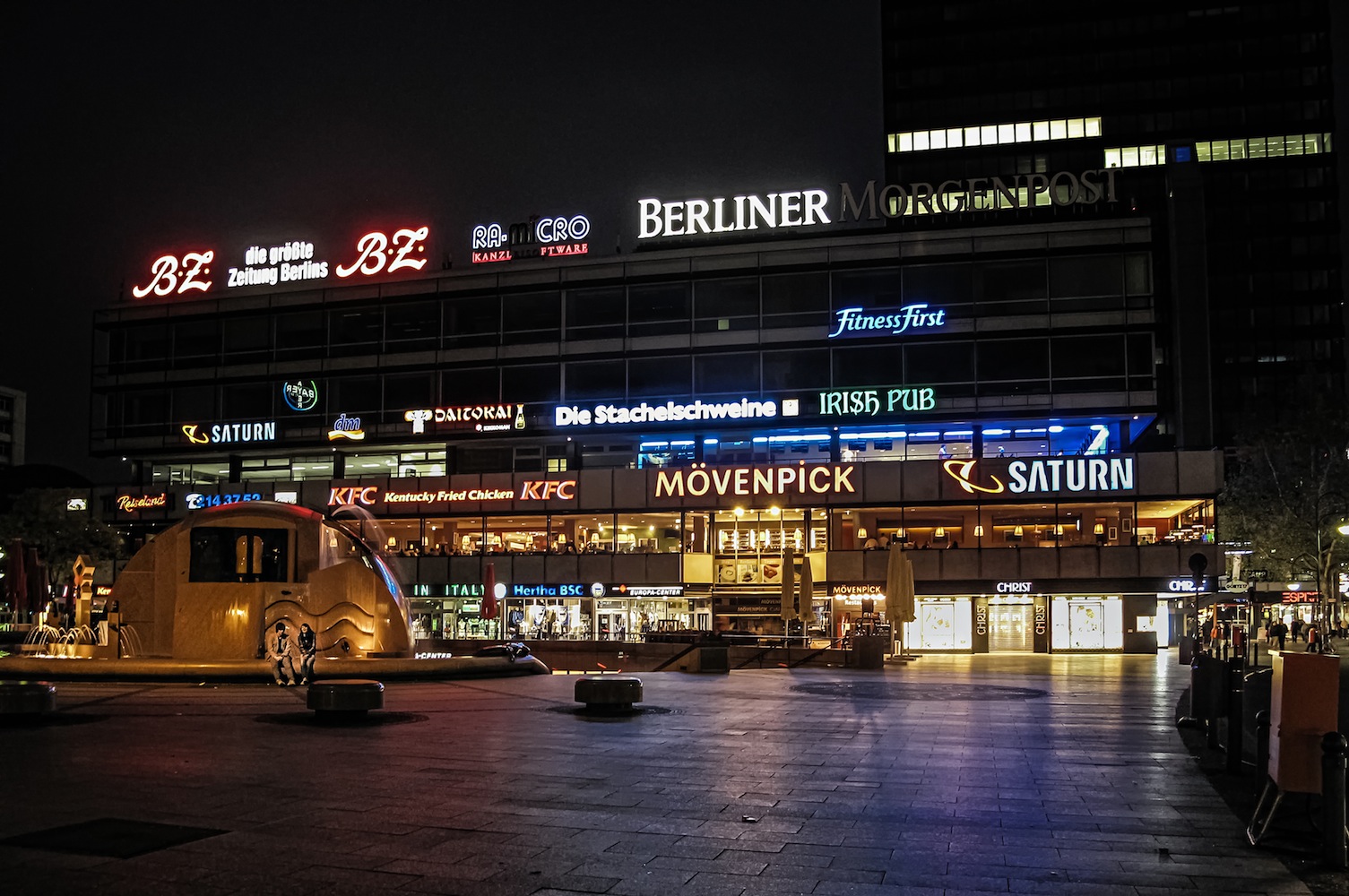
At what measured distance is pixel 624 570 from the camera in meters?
59.4

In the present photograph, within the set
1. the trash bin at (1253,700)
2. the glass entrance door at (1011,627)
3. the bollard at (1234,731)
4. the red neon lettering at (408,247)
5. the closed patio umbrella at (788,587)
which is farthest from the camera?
the red neon lettering at (408,247)

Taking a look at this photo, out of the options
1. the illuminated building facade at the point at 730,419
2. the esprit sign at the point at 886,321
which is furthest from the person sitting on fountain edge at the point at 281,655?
the esprit sign at the point at 886,321

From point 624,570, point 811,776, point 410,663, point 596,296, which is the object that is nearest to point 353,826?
point 811,776

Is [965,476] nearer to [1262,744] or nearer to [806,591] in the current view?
[806,591]

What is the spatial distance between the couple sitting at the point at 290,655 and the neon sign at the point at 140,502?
4599cm

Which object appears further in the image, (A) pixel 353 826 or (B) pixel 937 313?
(B) pixel 937 313

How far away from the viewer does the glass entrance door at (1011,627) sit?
55.1m

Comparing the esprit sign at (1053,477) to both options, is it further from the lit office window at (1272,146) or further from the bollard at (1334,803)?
the lit office window at (1272,146)

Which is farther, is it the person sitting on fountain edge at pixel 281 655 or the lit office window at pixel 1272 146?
the lit office window at pixel 1272 146

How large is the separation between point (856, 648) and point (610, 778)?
24.7 metres

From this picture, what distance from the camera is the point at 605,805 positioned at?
11172mm

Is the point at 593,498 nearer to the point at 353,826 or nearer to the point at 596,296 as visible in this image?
the point at 596,296

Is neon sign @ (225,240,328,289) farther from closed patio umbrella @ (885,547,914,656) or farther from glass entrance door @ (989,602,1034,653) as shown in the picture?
closed patio umbrella @ (885,547,914,656)

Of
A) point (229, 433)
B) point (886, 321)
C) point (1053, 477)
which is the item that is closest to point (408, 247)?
point (229, 433)
